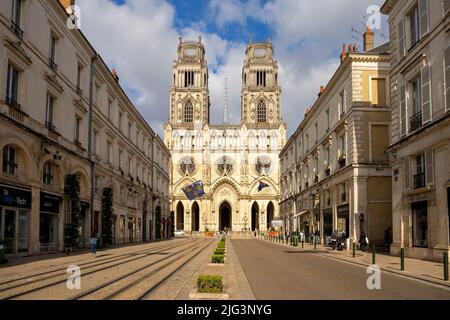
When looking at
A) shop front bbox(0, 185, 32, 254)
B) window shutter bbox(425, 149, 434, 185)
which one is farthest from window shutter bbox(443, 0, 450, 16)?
shop front bbox(0, 185, 32, 254)

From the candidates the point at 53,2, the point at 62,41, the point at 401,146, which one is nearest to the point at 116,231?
the point at 62,41

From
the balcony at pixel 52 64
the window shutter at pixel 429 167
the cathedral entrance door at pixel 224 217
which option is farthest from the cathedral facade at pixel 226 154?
the window shutter at pixel 429 167

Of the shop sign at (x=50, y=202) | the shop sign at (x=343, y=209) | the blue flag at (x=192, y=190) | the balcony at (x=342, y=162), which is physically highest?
the balcony at (x=342, y=162)

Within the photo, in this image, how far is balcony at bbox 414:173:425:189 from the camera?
25.5 metres

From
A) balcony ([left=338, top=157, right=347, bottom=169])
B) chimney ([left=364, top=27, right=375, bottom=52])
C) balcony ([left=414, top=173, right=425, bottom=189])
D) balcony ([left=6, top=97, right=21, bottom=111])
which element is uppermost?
chimney ([left=364, top=27, right=375, bottom=52])

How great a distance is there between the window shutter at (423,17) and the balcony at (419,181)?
278 inches

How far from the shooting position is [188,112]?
109 metres

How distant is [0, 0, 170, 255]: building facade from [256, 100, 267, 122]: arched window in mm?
65333

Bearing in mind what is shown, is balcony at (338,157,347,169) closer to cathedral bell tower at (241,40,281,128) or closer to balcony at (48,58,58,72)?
balcony at (48,58,58,72)

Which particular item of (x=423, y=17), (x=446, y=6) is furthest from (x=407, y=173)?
(x=446, y=6)

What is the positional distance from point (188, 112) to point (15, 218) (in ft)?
281

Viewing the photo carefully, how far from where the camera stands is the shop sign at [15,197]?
2245 centimetres

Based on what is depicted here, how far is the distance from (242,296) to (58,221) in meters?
20.5

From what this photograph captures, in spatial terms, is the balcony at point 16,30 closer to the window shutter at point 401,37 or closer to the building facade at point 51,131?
the building facade at point 51,131
